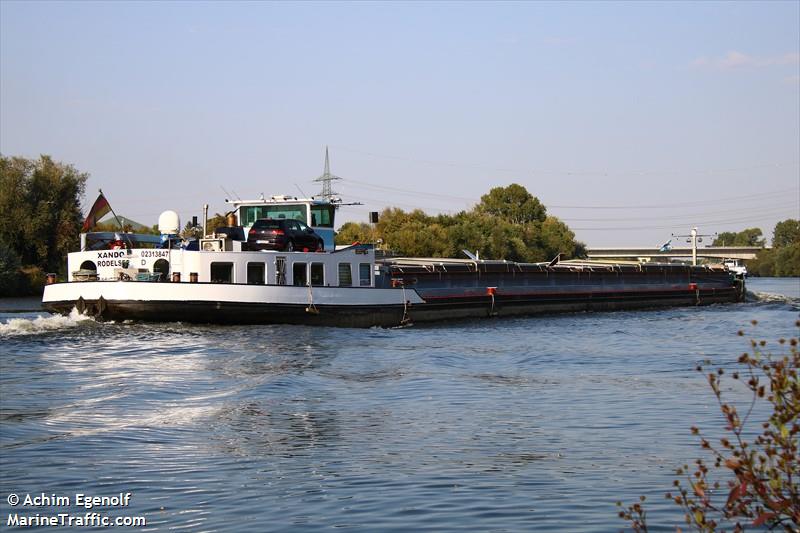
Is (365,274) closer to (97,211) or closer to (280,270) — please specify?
(280,270)

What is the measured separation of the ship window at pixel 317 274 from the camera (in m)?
29.5

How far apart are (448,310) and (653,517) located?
85.9ft

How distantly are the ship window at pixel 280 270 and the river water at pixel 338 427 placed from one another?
231cm

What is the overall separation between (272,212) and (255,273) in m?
4.94

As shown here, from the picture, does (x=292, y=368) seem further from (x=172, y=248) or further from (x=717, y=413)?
(x=172, y=248)

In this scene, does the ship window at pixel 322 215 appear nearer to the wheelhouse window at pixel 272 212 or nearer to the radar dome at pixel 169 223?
the wheelhouse window at pixel 272 212

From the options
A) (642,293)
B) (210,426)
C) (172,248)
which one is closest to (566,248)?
(642,293)

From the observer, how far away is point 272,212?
3262 cm

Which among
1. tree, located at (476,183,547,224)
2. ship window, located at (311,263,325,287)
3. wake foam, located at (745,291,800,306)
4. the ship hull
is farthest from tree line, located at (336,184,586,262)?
ship window, located at (311,263,325,287)

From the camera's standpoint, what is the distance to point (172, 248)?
96.8 feet

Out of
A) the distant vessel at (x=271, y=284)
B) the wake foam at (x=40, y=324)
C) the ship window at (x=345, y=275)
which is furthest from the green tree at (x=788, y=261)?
the wake foam at (x=40, y=324)

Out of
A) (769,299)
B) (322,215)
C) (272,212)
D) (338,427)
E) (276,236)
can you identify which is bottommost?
(338,427)

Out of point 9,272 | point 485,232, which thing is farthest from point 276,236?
point 485,232

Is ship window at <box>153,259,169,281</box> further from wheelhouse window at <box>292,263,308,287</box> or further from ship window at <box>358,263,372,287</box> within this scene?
ship window at <box>358,263,372,287</box>
